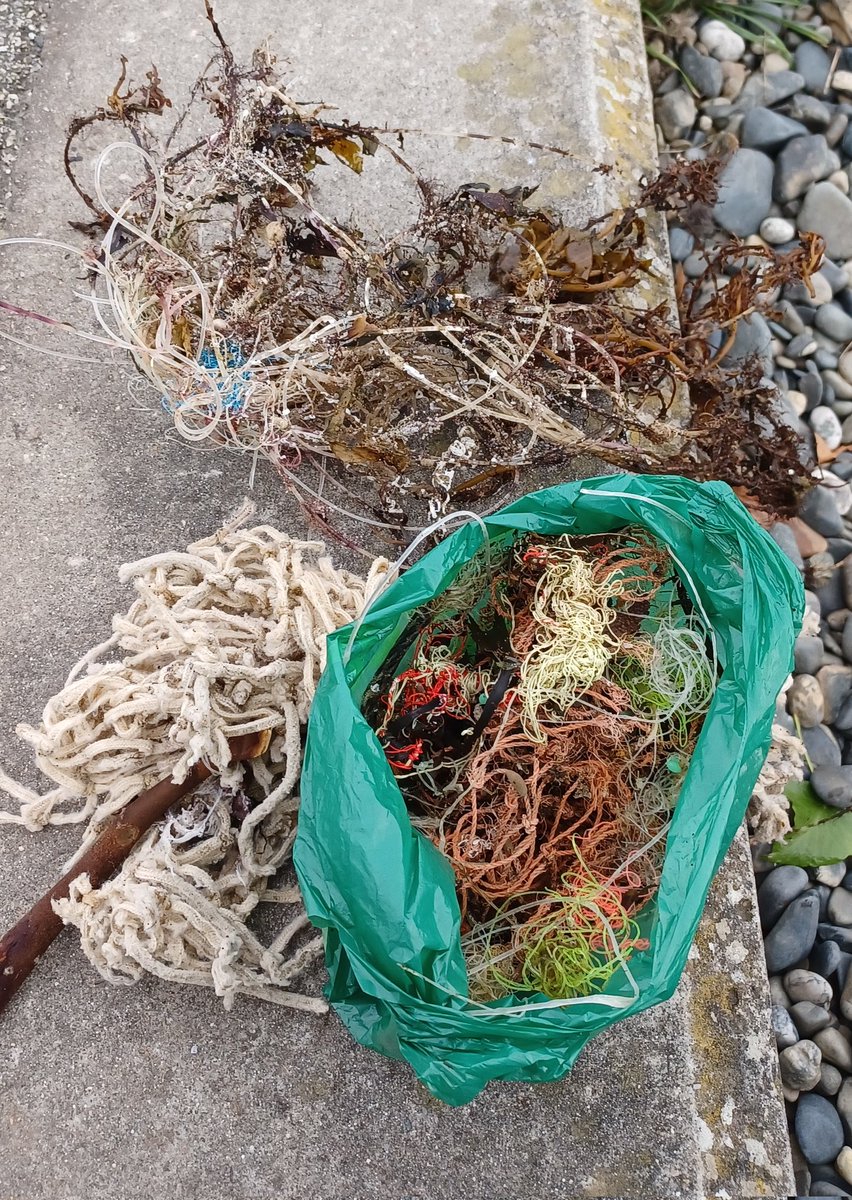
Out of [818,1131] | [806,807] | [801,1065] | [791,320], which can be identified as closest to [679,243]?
[791,320]

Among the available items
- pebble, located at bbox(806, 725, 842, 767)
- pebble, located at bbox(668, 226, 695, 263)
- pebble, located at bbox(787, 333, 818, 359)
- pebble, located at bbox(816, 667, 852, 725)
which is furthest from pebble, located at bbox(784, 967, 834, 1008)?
pebble, located at bbox(668, 226, 695, 263)

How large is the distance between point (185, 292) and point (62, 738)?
0.76 m

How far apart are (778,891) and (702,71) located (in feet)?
7.14

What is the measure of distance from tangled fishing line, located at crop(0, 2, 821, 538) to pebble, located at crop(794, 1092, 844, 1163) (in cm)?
118

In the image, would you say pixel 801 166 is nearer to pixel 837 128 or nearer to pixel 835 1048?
pixel 837 128

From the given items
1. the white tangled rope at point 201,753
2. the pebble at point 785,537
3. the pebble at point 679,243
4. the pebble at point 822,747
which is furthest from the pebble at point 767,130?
the white tangled rope at point 201,753

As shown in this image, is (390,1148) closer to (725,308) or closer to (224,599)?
(224,599)

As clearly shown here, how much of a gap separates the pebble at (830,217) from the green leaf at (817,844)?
5.01ft

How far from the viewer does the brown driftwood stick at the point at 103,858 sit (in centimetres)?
127

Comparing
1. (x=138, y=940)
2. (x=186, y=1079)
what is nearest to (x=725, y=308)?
(x=138, y=940)

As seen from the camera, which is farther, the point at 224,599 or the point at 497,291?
the point at 497,291

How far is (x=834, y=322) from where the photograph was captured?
222 centimetres

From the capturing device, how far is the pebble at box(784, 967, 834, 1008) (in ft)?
5.38

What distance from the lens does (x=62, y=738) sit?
1249 mm
